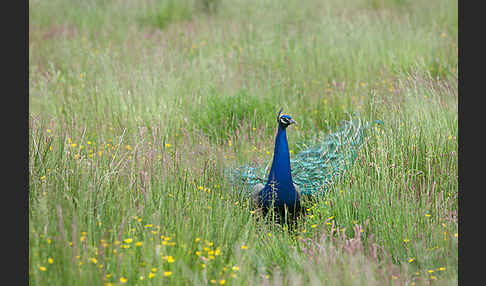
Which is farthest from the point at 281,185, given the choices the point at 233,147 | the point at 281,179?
the point at 233,147

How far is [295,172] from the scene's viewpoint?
4828 millimetres

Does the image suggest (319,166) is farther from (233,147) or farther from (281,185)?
(233,147)

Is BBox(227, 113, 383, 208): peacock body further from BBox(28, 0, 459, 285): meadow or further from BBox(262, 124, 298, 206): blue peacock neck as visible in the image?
BBox(28, 0, 459, 285): meadow

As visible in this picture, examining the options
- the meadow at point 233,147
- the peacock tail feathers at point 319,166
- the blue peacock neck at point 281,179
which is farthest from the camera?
the peacock tail feathers at point 319,166

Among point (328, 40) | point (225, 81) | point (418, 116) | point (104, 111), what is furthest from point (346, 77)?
point (104, 111)

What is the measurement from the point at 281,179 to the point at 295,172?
0.77 m

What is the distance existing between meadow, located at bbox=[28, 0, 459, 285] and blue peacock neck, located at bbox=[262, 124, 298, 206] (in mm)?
219

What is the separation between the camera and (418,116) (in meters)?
4.47

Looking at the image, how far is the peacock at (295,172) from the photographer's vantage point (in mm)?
4098

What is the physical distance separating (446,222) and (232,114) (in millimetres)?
3092

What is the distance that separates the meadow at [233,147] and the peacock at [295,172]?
6.2 inches

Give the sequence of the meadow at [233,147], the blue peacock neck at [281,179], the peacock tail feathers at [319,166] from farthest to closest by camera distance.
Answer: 1. the peacock tail feathers at [319,166]
2. the blue peacock neck at [281,179]
3. the meadow at [233,147]

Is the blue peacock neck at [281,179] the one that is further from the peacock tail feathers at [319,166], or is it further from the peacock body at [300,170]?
the peacock tail feathers at [319,166]

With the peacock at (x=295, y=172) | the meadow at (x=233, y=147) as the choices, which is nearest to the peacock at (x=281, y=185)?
the peacock at (x=295, y=172)
